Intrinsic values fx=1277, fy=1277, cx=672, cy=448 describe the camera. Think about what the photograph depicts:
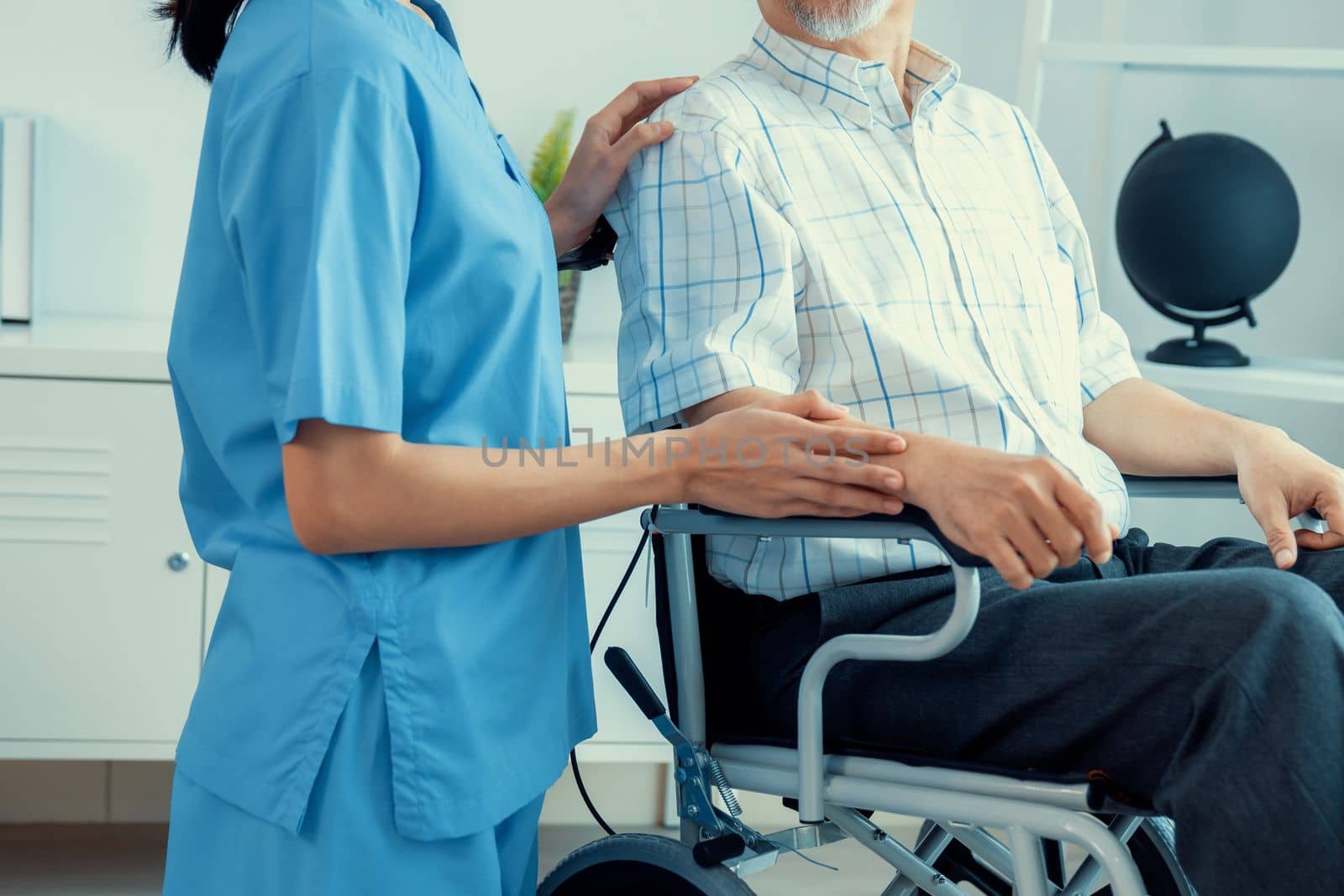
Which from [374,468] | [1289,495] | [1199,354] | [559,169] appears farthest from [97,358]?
[1199,354]

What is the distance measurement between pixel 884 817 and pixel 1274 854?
1.63 metres

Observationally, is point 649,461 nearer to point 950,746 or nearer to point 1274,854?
point 950,746

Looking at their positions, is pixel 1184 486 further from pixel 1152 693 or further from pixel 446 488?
pixel 446 488

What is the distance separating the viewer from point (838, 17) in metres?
1.25

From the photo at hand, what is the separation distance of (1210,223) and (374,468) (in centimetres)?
146

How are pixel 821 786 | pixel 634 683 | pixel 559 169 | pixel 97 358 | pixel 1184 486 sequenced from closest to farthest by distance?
pixel 821 786 → pixel 634 683 → pixel 1184 486 → pixel 97 358 → pixel 559 169

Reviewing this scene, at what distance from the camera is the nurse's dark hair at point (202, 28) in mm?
908

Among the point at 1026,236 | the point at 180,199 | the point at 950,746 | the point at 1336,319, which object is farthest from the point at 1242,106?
the point at 180,199

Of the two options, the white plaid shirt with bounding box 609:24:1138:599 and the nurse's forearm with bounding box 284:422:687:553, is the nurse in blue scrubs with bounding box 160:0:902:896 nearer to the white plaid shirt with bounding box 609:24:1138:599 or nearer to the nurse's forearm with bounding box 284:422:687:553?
the nurse's forearm with bounding box 284:422:687:553

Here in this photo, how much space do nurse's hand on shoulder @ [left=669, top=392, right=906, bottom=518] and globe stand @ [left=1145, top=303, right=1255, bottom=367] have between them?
1189mm

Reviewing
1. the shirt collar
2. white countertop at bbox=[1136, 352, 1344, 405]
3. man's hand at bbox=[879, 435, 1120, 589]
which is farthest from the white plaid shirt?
white countertop at bbox=[1136, 352, 1344, 405]

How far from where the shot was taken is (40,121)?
1922 millimetres

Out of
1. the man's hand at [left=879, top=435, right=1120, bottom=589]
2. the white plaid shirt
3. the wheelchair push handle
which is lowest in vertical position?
the wheelchair push handle

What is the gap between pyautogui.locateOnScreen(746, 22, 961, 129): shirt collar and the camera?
1236mm
